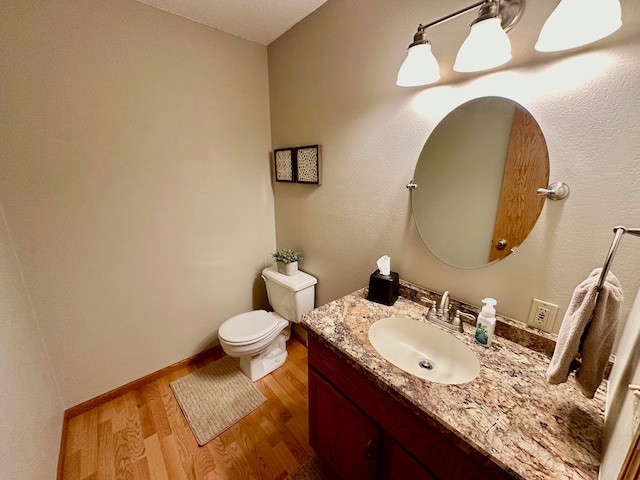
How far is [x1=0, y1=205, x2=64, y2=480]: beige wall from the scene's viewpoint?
881 mm

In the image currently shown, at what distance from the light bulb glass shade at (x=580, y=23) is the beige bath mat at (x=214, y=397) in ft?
6.98

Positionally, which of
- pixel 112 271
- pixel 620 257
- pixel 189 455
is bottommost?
pixel 189 455

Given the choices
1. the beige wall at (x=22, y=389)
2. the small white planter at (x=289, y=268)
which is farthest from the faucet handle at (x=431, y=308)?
the beige wall at (x=22, y=389)

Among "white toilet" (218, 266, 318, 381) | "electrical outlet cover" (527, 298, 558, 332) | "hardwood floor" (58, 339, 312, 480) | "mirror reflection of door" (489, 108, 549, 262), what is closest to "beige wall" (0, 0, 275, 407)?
"hardwood floor" (58, 339, 312, 480)

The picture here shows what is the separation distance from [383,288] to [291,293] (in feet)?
2.57

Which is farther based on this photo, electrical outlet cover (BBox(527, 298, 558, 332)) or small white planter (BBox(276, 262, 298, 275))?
small white planter (BBox(276, 262, 298, 275))

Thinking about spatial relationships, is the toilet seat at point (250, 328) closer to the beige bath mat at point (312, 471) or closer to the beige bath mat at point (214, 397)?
the beige bath mat at point (214, 397)

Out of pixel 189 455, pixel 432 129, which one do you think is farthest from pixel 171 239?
pixel 432 129

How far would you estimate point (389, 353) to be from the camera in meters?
1.01

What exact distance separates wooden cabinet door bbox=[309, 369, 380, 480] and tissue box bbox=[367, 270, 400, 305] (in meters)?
0.44

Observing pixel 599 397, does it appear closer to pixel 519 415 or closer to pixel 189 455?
pixel 519 415

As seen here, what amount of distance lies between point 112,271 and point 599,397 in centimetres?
220

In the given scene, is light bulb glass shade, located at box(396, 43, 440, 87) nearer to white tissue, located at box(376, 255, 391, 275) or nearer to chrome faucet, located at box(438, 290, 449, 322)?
white tissue, located at box(376, 255, 391, 275)

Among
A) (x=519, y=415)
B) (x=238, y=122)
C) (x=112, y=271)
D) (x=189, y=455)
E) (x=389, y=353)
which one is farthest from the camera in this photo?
(x=238, y=122)
